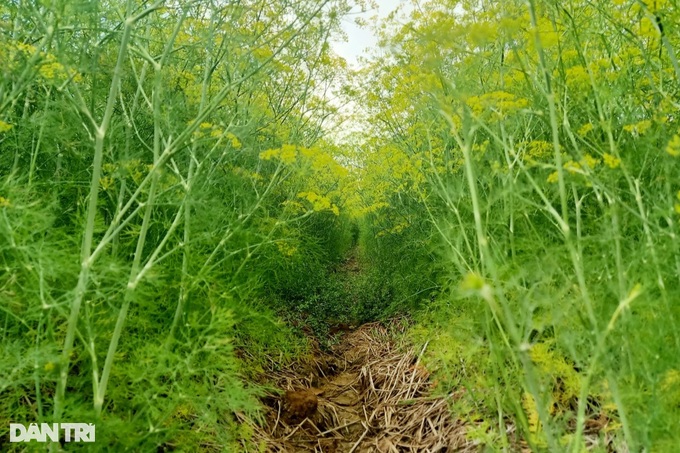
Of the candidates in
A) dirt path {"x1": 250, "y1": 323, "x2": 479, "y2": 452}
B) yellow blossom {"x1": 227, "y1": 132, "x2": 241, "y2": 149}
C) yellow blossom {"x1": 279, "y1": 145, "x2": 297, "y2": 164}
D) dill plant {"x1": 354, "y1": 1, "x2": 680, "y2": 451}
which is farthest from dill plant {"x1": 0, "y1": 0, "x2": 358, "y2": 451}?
dill plant {"x1": 354, "y1": 1, "x2": 680, "y2": 451}

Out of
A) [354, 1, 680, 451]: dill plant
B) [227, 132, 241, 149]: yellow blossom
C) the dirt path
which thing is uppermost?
[227, 132, 241, 149]: yellow blossom

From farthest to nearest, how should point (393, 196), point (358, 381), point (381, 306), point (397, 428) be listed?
point (393, 196) < point (381, 306) < point (358, 381) < point (397, 428)

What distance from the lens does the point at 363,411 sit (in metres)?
4.48

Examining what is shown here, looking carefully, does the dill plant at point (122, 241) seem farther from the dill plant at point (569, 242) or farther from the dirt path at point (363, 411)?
the dill plant at point (569, 242)

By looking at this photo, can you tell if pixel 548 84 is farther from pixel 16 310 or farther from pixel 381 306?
pixel 381 306

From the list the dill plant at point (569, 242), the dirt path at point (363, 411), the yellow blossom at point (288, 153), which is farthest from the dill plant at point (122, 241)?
the dill plant at point (569, 242)

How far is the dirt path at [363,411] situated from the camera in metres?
3.71

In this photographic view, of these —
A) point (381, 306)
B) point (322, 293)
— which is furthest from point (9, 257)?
point (381, 306)

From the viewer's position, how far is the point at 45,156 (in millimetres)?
4043

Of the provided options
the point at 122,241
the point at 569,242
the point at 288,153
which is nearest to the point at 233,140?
the point at 288,153

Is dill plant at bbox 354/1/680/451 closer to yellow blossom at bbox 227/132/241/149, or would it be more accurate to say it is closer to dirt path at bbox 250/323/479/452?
dirt path at bbox 250/323/479/452

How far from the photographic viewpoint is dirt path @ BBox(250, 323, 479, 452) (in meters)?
3.71

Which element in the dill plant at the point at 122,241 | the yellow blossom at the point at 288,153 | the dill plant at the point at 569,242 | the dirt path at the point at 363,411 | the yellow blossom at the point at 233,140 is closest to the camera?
the dill plant at the point at 569,242

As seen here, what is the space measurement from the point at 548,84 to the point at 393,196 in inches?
257
